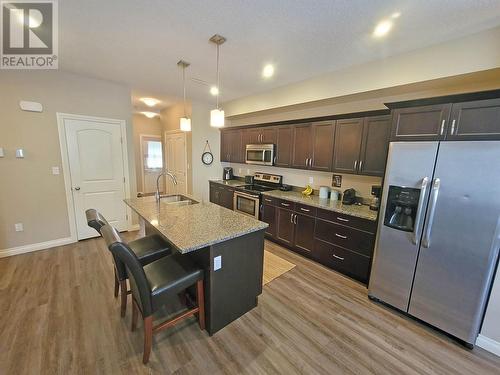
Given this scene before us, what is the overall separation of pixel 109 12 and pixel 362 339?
11.9 feet

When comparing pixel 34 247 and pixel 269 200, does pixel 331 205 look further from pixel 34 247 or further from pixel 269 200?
pixel 34 247

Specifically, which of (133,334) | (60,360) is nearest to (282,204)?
(133,334)

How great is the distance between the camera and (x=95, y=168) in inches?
143

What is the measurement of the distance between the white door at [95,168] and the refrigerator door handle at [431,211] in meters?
4.50

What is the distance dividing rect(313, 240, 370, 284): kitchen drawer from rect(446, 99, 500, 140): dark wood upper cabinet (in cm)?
158

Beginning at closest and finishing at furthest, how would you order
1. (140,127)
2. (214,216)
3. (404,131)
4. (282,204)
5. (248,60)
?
(404,131)
(214,216)
(248,60)
(282,204)
(140,127)

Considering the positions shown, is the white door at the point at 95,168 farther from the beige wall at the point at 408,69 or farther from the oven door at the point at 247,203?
the beige wall at the point at 408,69

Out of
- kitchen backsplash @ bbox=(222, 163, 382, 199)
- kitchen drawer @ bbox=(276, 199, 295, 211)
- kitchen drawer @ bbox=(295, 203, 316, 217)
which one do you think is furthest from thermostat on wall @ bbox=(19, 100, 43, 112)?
kitchen drawer @ bbox=(295, 203, 316, 217)

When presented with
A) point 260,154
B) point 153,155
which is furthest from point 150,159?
point 260,154

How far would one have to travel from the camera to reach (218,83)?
3.51m

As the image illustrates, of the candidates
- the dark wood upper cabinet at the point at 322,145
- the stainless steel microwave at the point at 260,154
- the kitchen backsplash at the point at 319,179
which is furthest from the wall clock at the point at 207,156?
the dark wood upper cabinet at the point at 322,145

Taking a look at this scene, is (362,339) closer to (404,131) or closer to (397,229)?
(397,229)

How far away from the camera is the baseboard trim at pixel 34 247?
3049 millimetres

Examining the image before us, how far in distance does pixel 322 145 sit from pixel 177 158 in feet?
12.1
